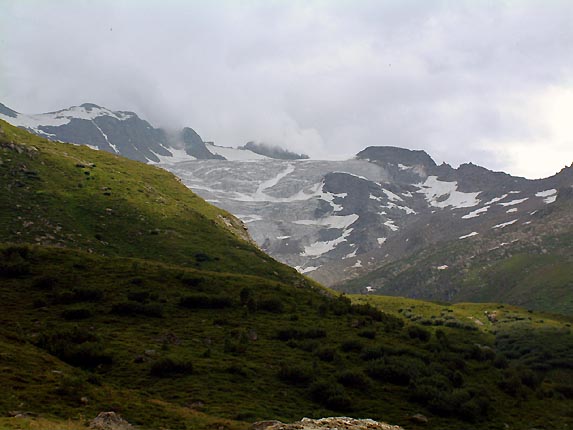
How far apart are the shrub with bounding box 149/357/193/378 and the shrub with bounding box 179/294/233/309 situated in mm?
14694

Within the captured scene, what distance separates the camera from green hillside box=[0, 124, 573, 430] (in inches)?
880

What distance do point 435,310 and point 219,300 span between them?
10446 cm

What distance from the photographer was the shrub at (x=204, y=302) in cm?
4312

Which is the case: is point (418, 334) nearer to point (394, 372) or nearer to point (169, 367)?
point (394, 372)

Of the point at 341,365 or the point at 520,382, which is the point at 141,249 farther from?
the point at 520,382

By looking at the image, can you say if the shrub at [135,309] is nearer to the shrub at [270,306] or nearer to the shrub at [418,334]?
the shrub at [270,306]

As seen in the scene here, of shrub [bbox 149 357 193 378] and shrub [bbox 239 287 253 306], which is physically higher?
shrub [bbox 239 287 253 306]

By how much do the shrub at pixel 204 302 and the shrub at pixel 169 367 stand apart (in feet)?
48.2

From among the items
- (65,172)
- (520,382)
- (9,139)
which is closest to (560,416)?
(520,382)

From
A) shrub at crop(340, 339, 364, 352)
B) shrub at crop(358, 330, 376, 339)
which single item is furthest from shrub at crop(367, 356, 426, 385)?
shrub at crop(358, 330, 376, 339)

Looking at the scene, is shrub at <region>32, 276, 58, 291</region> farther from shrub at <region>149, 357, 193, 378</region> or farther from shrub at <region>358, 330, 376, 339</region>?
shrub at <region>358, 330, 376, 339</region>

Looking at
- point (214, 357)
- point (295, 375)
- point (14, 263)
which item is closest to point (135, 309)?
point (214, 357)

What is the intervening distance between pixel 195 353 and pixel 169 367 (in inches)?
165

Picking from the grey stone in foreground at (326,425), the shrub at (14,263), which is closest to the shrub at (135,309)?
the shrub at (14,263)
